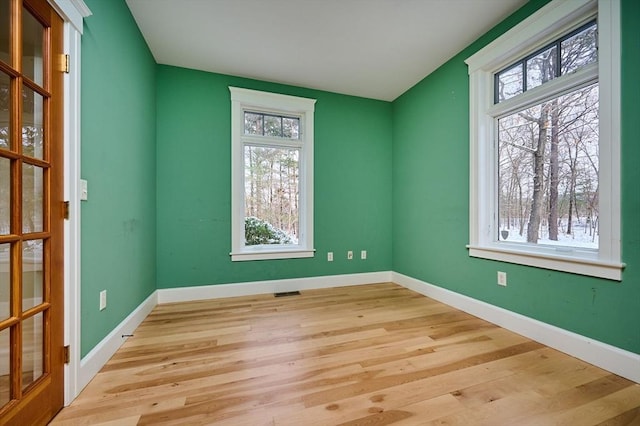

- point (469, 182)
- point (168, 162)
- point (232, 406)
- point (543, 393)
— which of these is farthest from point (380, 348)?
point (168, 162)

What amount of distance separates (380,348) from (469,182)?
1.80 meters

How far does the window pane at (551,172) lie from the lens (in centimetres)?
179

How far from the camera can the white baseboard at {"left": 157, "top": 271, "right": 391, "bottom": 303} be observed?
284 centimetres

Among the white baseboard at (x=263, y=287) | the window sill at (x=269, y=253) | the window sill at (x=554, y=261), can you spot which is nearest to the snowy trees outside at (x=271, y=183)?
the window sill at (x=269, y=253)

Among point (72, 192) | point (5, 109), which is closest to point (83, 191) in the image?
point (72, 192)

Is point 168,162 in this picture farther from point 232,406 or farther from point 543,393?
point 543,393

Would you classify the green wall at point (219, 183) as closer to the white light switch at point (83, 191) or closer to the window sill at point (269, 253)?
the window sill at point (269, 253)

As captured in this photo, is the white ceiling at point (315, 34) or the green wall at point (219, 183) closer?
the white ceiling at point (315, 34)

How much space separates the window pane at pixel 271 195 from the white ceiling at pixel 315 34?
0.95 m

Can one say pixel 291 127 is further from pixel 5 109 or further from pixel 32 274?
pixel 32 274

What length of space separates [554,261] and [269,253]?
269 centimetres

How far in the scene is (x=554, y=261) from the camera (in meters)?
1.87

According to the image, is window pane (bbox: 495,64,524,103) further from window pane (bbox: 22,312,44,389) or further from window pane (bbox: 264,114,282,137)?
window pane (bbox: 22,312,44,389)

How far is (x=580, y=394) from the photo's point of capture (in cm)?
138
